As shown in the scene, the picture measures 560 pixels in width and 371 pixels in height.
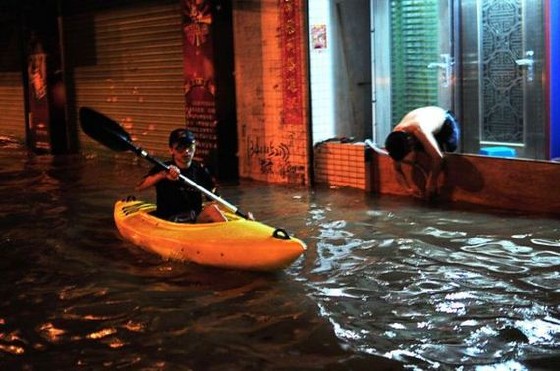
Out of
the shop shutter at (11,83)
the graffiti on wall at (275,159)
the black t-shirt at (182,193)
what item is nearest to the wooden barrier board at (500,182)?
the graffiti on wall at (275,159)

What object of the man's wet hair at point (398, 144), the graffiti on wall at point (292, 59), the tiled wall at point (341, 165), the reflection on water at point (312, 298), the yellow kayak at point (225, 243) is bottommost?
the reflection on water at point (312, 298)

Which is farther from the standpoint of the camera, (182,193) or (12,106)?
(12,106)

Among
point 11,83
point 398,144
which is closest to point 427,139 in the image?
point 398,144

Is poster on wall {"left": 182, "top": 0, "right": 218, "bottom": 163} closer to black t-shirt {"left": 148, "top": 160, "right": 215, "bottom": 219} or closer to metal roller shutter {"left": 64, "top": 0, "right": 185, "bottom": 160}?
metal roller shutter {"left": 64, "top": 0, "right": 185, "bottom": 160}

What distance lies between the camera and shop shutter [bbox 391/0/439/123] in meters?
9.91

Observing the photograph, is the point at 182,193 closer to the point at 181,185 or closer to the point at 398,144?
the point at 181,185

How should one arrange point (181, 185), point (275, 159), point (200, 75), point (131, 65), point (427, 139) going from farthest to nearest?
1. point (131, 65)
2. point (200, 75)
3. point (275, 159)
4. point (427, 139)
5. point (181, 185)

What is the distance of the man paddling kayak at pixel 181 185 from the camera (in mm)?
6980

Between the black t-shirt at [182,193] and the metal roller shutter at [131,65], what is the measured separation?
5.77 meters

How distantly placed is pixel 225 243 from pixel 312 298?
0.97 meters

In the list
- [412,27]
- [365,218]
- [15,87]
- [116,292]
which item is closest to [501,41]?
[412,27]

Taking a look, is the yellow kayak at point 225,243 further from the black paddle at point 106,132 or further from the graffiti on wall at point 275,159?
the graffiti on wall at point 275,159

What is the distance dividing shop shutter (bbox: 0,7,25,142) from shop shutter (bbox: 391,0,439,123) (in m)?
10.2

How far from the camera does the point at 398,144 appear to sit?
356 inches
